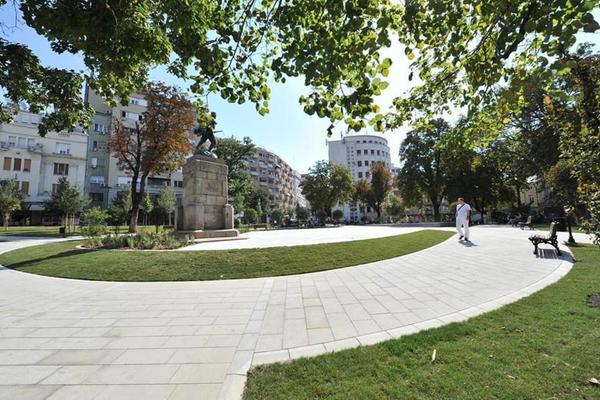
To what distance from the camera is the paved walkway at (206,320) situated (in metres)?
3.12

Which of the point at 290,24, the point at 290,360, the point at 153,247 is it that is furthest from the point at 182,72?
the point at 153,247

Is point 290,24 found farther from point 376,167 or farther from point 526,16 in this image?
point 376,167

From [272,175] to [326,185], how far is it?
5055 centimetres

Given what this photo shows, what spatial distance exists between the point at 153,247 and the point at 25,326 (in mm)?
7447

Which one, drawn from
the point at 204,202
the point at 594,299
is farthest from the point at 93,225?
the point at 594,299

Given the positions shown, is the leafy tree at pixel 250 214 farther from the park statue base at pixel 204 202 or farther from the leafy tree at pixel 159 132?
the park statue base at pixel 204 202

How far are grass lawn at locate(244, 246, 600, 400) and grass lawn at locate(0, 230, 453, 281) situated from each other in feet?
17.0

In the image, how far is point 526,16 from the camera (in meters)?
3.07

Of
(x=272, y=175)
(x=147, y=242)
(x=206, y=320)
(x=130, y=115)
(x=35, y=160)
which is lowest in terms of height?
(x=206, y=320)

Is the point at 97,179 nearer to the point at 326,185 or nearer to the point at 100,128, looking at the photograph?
the point at 100,128

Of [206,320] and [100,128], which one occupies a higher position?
[100,128]

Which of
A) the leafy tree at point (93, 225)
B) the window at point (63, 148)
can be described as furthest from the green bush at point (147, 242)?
the window at point (63, 148)

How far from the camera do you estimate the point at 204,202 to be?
16.0 meters

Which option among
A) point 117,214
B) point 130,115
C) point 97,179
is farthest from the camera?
point 130,115
